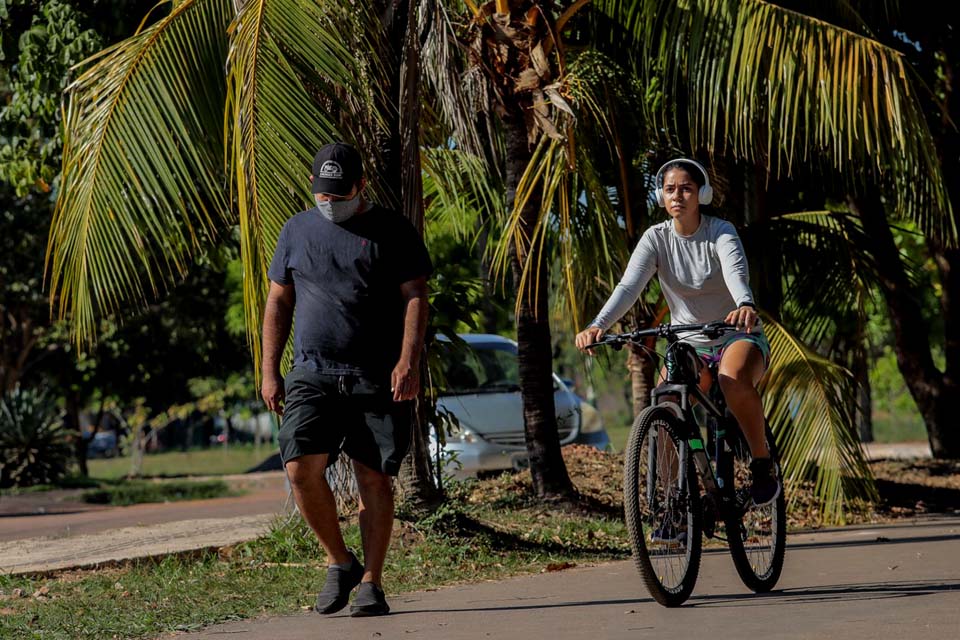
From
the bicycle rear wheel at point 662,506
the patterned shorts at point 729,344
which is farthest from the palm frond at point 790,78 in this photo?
the bicycle rear wheel at point 662,506

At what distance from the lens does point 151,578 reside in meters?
7.39

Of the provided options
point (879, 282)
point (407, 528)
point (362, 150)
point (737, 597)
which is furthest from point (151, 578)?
point (879, 282)

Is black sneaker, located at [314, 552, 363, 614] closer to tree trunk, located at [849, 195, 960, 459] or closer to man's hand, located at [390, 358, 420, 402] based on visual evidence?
man's hand, located at [390, 358, 420, 402]

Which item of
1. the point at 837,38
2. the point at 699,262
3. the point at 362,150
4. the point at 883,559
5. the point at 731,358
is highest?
the point at 837,38

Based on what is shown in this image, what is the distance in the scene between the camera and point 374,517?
5797 mm

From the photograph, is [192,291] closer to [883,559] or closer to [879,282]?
[879,282]

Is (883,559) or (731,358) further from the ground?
(731,358)

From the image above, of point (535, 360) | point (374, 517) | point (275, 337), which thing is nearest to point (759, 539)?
point (374, 517)

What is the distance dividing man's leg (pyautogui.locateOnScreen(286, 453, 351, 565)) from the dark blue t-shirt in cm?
40

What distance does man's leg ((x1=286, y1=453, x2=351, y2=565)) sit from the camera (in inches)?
225

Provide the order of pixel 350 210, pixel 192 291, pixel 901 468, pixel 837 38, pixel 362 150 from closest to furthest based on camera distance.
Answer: pixel 350 210, pixel 362 150, pixel 837 38, pixel 901 468, pixel 192 291

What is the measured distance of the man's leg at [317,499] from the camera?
18.8 feet

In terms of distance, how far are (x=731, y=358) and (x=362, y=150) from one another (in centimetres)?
282

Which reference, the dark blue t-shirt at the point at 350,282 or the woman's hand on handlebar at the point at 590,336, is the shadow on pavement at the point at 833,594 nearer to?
the woman's hand on handlebar at the point at 590,336
